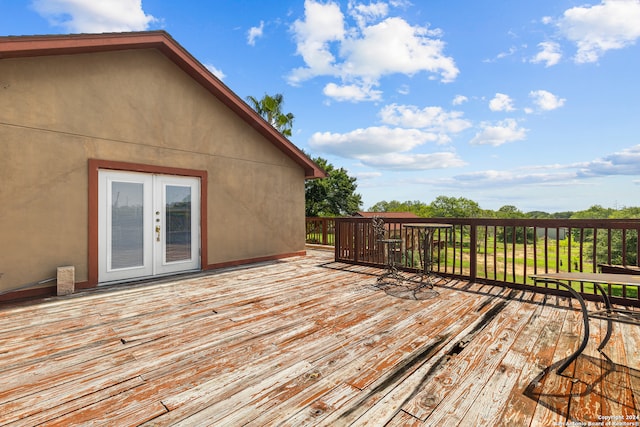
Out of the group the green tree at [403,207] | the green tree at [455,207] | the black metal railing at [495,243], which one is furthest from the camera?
the green tree at [455,207]

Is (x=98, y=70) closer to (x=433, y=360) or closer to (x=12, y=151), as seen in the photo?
(x=12, y=151)

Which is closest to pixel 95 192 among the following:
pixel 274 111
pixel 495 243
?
pixel 495 243

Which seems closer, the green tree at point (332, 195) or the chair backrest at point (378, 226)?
the chair backrest at point (378, 226)

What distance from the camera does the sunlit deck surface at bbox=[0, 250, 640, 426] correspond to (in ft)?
5.17

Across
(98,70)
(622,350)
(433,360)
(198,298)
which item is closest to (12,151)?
(98,70)

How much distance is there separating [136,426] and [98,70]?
5.45m

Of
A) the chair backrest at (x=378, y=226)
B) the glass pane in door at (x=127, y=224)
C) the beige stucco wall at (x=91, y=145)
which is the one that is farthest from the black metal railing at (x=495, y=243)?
the glass pane in door at (x=127, y=224)

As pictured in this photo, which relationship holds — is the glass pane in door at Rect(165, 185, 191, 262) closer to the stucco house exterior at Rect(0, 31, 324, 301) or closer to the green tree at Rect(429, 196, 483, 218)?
the stucco house exterior at Rect(0, 31, 324, 301)

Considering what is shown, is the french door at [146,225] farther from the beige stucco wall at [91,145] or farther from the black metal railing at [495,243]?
the black metal railing at [495,243]

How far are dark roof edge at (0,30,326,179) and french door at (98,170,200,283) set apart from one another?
183 centimetres

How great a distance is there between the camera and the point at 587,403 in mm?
1631

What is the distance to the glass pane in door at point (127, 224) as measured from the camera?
15.5 ft

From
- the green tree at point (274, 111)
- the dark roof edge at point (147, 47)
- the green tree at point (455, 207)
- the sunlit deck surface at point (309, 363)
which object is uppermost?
the green tree at point (274, 111)

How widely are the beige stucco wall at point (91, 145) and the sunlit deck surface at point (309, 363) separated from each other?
1.07 metres
